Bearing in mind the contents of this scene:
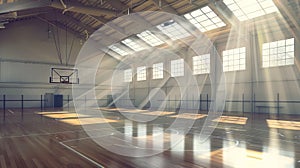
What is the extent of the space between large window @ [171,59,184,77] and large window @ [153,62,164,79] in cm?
140

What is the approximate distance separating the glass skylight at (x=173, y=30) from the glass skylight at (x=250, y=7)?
425 cm

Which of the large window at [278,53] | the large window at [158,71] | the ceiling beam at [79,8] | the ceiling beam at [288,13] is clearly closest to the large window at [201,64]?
the large window at [158,71]

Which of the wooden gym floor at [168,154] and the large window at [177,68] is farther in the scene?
the large window at [177,68]

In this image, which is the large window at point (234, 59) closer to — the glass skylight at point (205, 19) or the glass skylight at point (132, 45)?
the glass skylight at point (205, 19)

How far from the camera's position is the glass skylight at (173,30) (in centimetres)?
1634

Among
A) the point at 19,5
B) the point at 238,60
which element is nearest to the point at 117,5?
the point at 19,5

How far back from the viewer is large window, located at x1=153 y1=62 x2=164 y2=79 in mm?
21312

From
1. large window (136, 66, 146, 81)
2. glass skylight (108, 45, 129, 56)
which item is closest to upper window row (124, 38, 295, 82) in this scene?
large window (136, 66, 146, 81)

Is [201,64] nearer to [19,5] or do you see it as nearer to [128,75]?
[128,75]

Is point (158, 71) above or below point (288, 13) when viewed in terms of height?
below

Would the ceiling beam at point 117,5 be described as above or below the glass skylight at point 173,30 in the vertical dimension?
above

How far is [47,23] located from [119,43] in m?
7.21

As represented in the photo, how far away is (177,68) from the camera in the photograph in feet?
64.9

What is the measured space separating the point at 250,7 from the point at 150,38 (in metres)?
8.63
